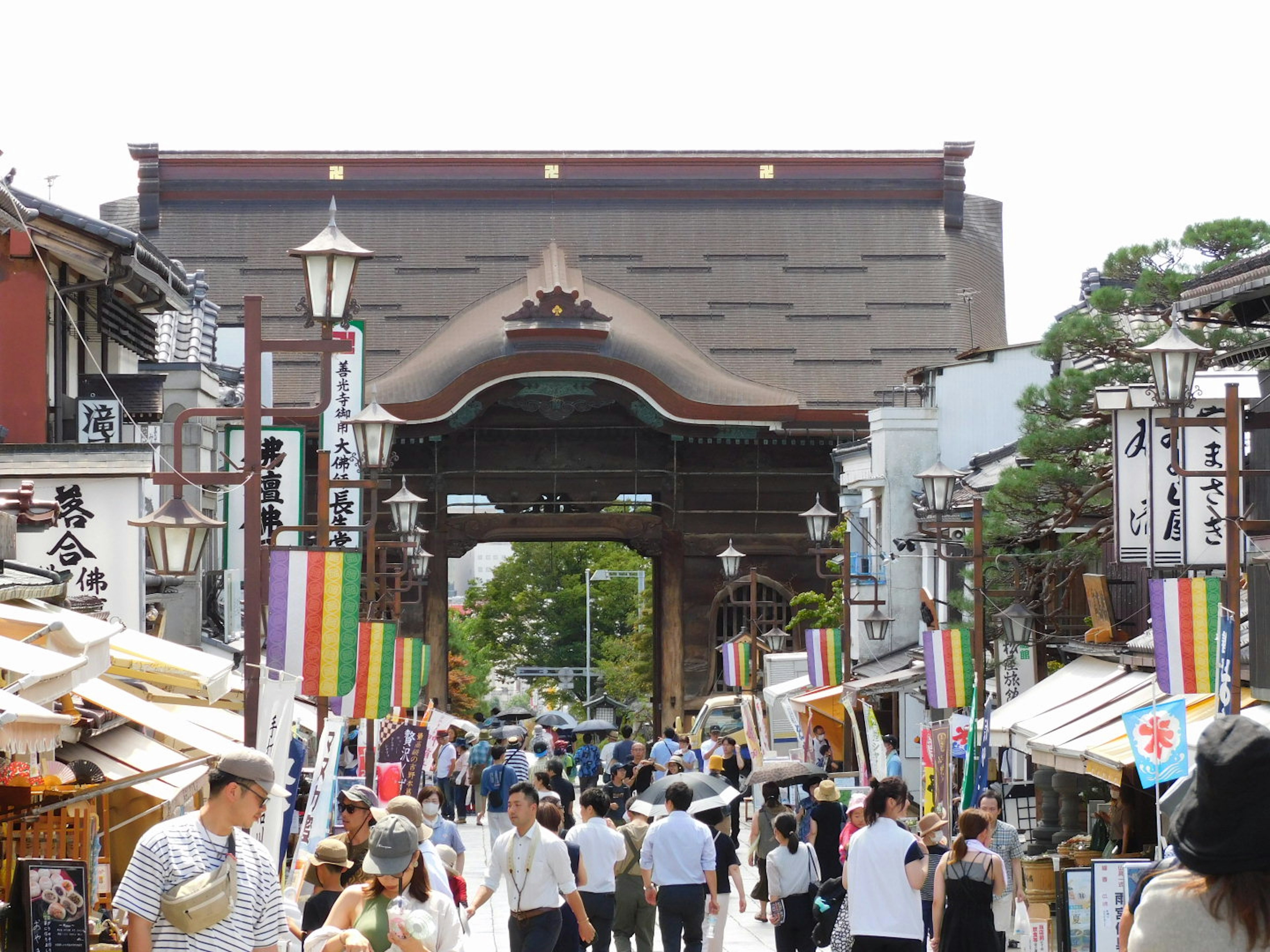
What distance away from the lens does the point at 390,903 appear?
6.88m

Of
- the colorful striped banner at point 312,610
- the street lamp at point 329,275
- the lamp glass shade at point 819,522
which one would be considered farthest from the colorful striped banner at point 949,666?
the street lamp at point 329,275

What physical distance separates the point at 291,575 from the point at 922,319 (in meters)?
30.8

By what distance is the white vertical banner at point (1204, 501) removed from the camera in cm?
1520

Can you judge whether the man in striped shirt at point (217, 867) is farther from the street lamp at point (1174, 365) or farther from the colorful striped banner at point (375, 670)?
the colorful striped banner at point (375, 670)

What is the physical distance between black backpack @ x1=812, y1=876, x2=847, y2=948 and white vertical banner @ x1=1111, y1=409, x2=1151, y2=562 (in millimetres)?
5411

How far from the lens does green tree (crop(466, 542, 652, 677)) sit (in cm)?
7025

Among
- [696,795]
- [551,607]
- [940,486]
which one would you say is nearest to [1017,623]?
[940,486]

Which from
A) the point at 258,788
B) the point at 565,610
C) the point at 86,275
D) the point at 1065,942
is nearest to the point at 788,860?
the point at 1065,942

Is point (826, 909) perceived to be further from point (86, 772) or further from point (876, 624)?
point (876, 624)

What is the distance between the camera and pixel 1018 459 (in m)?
23.2

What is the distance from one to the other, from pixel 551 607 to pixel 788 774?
54.7 m

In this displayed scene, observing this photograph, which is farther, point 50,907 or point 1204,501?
point 1204,501

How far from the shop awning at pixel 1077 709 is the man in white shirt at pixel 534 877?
22.9 feet

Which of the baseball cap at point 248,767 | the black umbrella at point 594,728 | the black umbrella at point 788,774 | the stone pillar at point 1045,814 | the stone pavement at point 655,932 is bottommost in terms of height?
the black umbrella at point 594,728
